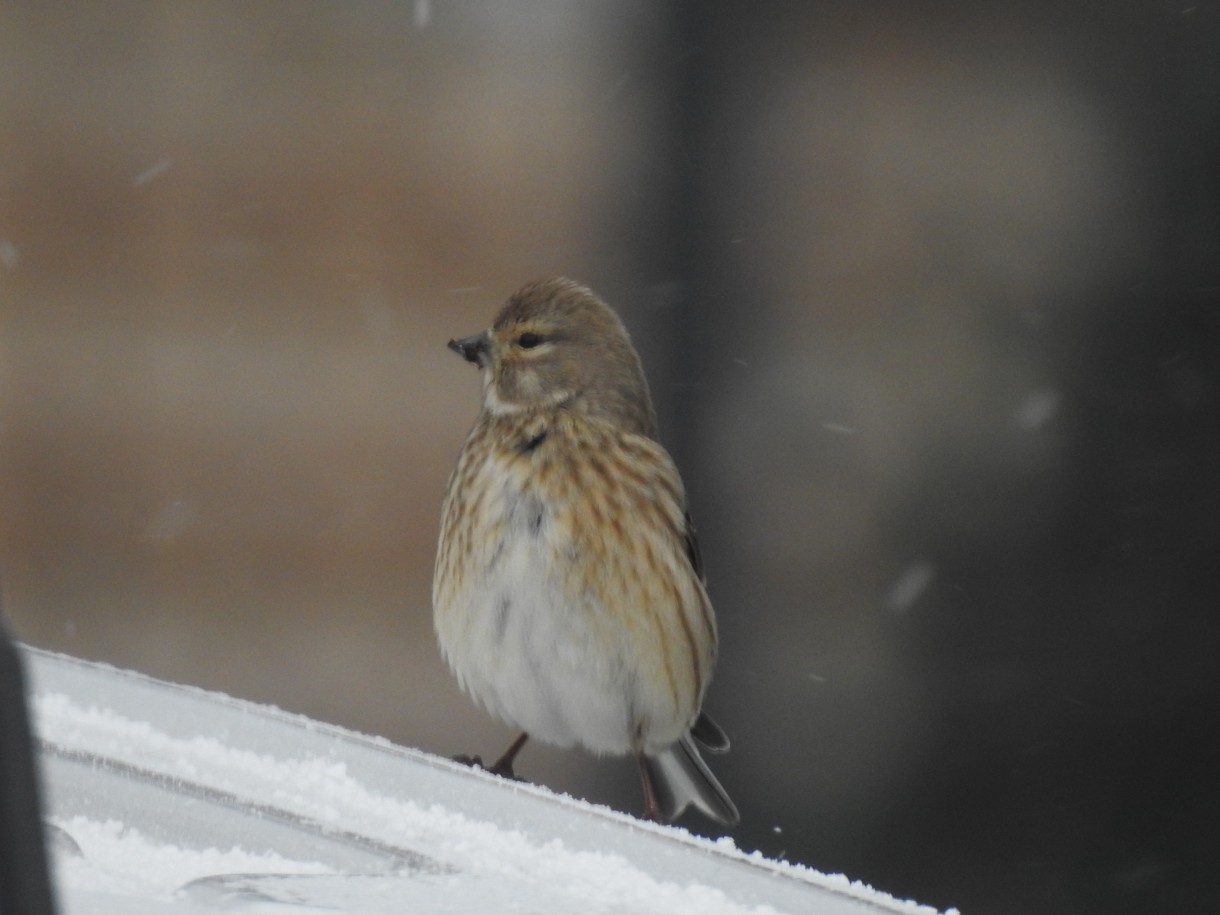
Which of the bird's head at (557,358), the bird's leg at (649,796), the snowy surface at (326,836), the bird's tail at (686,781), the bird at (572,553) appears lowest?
the bird's tail at (686,781)

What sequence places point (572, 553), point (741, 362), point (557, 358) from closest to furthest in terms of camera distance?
point (572, 553), point (557, 358), point (741, 362)

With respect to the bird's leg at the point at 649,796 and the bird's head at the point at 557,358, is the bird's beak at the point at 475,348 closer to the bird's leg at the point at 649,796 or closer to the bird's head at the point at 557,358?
the bird's head at the point at 557,358

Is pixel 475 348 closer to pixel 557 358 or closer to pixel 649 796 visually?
pixel 557 358

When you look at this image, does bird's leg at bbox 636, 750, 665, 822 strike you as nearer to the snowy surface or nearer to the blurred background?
the snowy surface

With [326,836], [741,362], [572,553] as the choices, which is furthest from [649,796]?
[741,362]

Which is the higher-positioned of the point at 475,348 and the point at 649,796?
the point at 475,348

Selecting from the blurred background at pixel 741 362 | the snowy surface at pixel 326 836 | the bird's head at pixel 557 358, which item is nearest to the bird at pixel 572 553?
the bird's head at pixel 557 358

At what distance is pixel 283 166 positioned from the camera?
554 cm

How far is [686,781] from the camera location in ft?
11.5

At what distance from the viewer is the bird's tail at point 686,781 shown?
3.43 metres

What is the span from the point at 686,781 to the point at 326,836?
7.07ft

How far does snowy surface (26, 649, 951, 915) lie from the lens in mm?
1288

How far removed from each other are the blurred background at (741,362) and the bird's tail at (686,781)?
1.76 meters

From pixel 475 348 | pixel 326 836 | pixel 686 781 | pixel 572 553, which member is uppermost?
pixel 326 836
